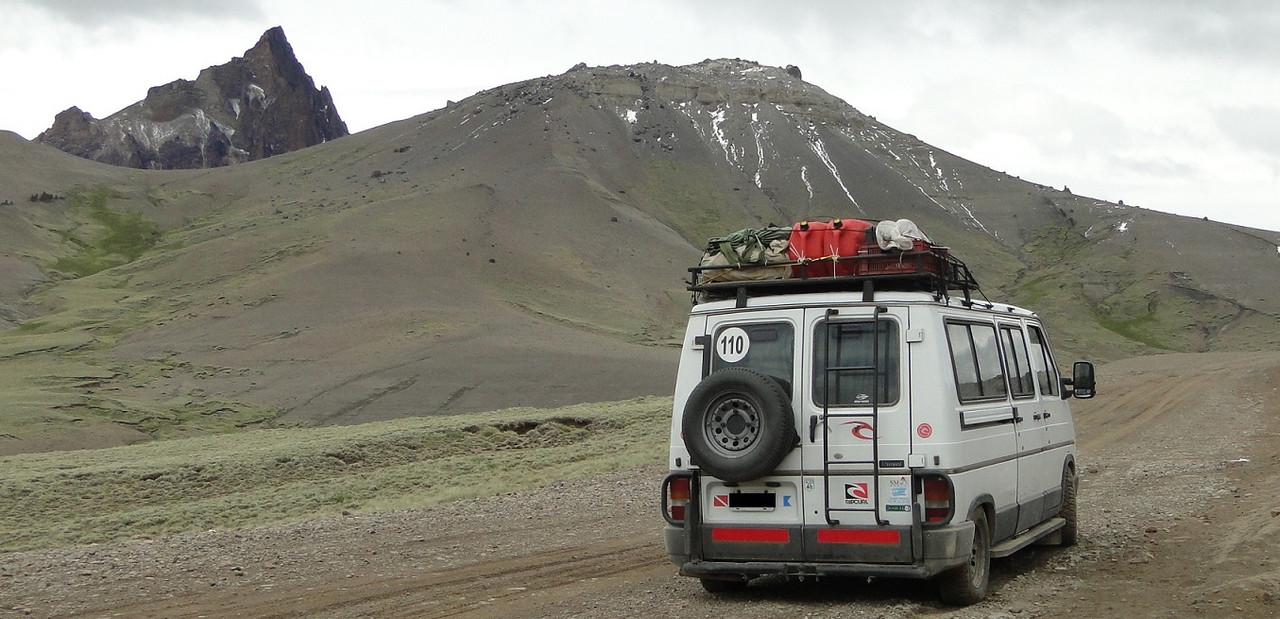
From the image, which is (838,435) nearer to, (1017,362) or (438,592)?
(1017,362)

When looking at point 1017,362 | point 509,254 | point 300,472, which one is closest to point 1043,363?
point 1017,362

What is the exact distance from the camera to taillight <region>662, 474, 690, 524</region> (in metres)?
8.90

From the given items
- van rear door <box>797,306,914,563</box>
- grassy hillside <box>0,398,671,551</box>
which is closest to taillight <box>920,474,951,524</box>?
van rear door <box>797,306,914,563</box>

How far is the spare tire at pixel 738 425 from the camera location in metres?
8.38

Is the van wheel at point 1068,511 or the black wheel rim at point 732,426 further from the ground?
the black wheel rim at point 732,426

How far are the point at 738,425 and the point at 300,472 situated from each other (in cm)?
1747

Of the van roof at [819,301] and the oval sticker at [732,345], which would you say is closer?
the van roof at [819,301]

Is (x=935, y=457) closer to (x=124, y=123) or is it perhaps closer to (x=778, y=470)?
(x=778, y=470)

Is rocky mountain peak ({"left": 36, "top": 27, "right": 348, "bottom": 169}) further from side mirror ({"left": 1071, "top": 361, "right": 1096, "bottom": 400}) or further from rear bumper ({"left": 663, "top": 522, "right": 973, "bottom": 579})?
rear bumper ({"left": 663, "top": 522, "right": 973, "bottom": 579})

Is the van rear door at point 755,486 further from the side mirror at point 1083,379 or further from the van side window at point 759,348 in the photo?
the side mirror at point 1083,379

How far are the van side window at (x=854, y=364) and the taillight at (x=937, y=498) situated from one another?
24.3 inches

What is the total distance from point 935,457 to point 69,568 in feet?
28.1

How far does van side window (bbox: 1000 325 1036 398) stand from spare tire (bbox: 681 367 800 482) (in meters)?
2.55

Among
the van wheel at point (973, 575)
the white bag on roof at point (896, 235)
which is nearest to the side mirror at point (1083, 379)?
the van wheel at point (973, 575)
